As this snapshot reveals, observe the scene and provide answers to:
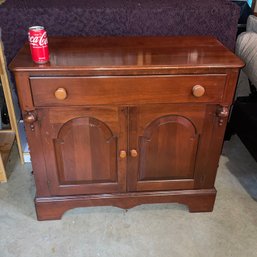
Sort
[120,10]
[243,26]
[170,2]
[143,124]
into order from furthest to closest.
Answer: [243,26] → [170,2] → [120,10] → [143,124]

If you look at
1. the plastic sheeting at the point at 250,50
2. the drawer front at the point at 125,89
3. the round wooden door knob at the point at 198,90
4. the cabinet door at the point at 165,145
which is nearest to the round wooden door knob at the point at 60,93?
the drawer front at the point at 125,89

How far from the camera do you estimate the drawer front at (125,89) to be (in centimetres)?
110

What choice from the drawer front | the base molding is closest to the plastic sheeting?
the drawer front

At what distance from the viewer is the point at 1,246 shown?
1.32 metres

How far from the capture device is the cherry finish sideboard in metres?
1.10

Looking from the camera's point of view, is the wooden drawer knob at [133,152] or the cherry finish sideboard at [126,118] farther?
the wooden drawer knob at [133,152]

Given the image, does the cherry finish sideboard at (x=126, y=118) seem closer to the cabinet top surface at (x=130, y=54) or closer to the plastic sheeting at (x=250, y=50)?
the cabinet top surface at (x=130, y=54)

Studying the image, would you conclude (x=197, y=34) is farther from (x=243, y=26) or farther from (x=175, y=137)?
(x=243, y=26)

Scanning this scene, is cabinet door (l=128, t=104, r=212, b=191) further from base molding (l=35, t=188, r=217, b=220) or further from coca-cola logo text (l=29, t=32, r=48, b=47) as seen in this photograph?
coca-cola logo text (l=29, t=32, r=48, b=47)

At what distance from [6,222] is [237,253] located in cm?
107

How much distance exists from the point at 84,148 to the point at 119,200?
33cm

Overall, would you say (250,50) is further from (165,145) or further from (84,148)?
(84,148)

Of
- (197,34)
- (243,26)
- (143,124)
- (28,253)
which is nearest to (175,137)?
(143,124)

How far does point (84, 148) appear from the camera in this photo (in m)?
1.28
